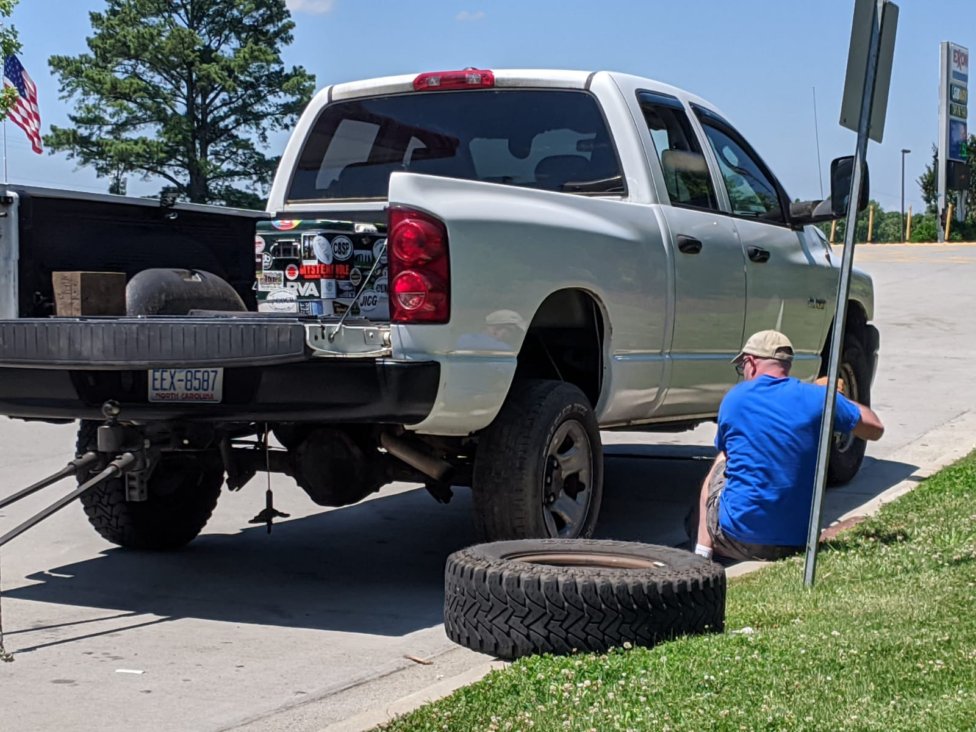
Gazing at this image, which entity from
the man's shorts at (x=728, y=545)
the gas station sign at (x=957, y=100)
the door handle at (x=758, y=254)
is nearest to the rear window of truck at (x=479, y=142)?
the door handle at (x=758, y=254)

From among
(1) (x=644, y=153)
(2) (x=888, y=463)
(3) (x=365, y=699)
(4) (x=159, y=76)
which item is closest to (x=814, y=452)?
(1) (x=644, y=153)

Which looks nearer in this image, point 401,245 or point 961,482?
point 401,245

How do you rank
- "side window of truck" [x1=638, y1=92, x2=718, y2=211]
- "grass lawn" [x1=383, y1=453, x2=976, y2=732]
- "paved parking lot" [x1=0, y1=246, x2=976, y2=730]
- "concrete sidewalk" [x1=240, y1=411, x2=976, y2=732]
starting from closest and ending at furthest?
"grass lawn" [x1=383, y1=453, x2=976, y2=732] < "concrete sidewalk" [x1=240, y1=411, x2=976, y2=732] < "paved parking lot" [x1=0, y1=246, x2=976, y2=730] < "side window of truck" [x1=638, y1=92, x2=718, y2=211]

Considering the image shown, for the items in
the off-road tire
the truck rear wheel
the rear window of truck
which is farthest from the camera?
the off-road tire

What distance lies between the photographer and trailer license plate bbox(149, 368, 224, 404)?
18.7ft

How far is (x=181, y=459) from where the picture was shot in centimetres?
696

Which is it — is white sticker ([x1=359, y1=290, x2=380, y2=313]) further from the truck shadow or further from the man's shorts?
the man's shorts

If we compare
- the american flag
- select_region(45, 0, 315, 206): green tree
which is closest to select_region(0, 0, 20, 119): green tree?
the american flag

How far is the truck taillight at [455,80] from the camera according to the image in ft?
23.9

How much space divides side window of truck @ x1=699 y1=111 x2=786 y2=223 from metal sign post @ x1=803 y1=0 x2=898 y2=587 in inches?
82.1

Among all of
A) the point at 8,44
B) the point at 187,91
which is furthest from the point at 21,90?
the point at 187,91

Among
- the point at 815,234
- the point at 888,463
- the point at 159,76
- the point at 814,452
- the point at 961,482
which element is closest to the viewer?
the point at 814,452

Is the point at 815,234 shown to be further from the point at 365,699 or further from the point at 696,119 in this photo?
the point at 365,699

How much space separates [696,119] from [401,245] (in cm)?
281
